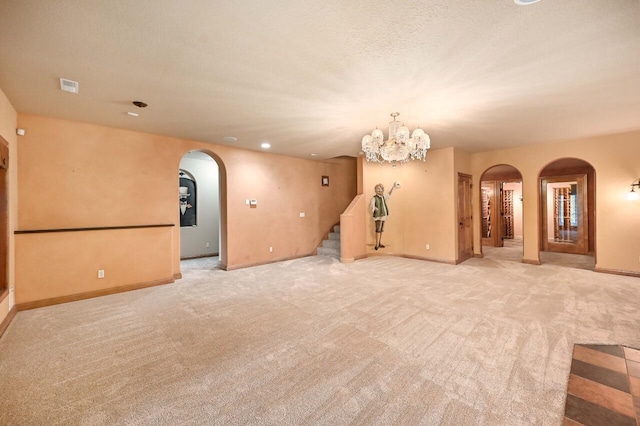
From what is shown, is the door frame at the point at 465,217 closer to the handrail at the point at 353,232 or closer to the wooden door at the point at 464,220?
the wooden door at the point at 464,220

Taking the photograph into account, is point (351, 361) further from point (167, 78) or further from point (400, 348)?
point (167, 78)

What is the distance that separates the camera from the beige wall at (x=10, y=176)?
9.98ft

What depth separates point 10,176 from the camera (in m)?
3.36

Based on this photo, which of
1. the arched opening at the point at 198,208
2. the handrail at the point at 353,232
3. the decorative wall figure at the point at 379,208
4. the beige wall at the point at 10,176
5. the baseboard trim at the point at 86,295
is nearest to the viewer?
the beige wall at the point at 10,176

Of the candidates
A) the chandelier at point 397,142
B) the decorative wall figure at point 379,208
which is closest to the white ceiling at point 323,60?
the chandelier at point 397,142

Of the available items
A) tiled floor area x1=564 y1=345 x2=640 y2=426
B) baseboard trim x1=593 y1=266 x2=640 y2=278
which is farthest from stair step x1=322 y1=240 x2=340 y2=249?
baseboard trim x1=593 y1=266 x2=640 y2=278

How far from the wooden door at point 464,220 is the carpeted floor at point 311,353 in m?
2.05

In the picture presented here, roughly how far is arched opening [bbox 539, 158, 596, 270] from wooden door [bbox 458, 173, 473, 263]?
6.11ft

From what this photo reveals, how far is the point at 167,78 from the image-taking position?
2.73 meters

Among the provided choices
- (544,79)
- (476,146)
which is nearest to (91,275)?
(544,79)

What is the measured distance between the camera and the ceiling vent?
109 inches

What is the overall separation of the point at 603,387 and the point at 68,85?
5615 millimetres

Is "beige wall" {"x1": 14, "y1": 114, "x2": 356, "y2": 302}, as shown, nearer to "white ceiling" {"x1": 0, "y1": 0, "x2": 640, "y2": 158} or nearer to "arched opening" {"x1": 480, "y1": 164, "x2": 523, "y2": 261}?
"white ceiling" {"x1": 0, "y1": 0, "x2": 640, "y2": 158}

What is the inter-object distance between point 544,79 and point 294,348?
375cm
